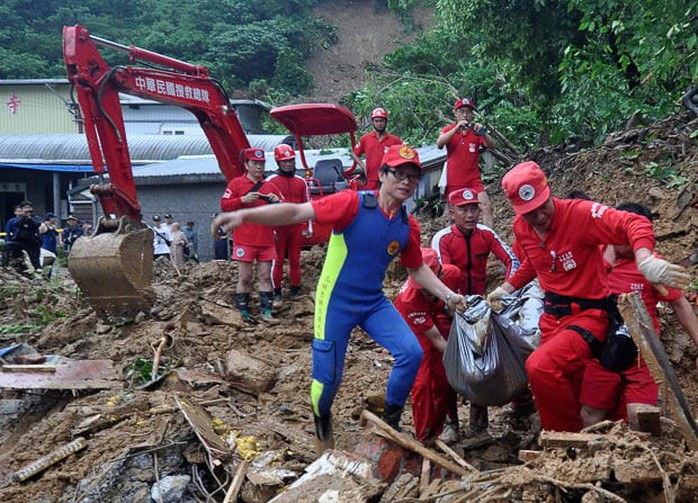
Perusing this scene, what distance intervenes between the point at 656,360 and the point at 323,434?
93.4 inches

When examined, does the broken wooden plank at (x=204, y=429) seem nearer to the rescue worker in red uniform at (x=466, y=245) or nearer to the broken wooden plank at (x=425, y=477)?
the broken wooden plank at (x=425, y=477)

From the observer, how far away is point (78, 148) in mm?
26891

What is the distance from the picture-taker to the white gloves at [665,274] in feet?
11.8

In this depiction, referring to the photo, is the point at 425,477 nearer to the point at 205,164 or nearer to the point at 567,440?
the point at 567,440

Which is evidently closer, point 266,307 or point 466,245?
point 466,245

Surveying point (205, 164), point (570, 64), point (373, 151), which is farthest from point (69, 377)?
point (205, 164)

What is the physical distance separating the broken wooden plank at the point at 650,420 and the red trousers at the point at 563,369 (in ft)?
2.91

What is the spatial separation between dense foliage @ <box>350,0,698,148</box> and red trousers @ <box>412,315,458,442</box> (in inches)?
142

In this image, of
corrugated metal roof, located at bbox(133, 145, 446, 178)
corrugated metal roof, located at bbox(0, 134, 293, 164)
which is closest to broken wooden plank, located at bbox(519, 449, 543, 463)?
corrugated metal roof, located at bbox(133, 145, 446, 178)

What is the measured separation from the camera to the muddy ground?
3.31m

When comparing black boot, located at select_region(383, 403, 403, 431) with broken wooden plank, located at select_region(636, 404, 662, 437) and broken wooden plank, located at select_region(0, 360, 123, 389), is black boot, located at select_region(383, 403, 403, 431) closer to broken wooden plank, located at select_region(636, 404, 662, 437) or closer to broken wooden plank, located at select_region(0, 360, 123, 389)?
broken wooden plank, located at select_region(636, 404, 662, 437)

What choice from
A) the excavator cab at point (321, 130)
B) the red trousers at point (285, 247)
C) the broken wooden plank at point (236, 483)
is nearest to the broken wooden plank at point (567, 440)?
the broken wooden plank at point (236, 483)

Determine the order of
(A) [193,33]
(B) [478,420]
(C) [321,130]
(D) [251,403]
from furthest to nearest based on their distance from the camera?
(A) [193,33]
(C) [321,130]
(D) [251,403]
(B) [478,420]

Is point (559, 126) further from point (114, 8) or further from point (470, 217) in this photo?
point (114, 8)
